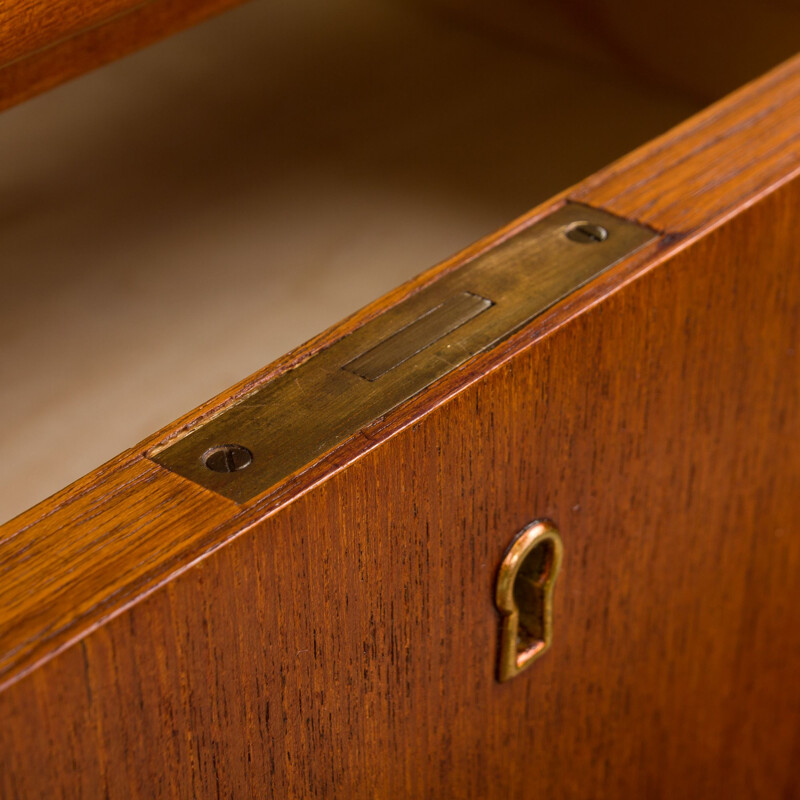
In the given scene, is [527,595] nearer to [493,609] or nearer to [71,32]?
[493,609]

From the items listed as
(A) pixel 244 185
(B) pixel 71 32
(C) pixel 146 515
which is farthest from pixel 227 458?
(A) pixel 244 185

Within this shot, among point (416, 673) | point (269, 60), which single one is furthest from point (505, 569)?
point (269, 60)

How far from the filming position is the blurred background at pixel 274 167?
481 mm

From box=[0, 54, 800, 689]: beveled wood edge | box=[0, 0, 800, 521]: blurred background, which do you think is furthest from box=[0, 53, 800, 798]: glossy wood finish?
box=[0, 0, 800, 521]: blurred background

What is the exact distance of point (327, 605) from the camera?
0.37 m

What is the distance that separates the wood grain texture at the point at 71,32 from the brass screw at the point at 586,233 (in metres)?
0.14

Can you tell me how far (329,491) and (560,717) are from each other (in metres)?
0.20

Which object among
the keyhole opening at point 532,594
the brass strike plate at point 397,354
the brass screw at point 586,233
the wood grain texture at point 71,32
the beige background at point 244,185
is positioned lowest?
the keyhole opening at point 532,594

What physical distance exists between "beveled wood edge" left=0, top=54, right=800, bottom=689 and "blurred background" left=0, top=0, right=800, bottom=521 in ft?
0.27

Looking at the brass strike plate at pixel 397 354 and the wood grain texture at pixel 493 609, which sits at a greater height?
the brass strike plate at pixel 397 354

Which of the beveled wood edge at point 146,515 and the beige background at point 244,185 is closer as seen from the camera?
the beveled wood edge at point 146,515

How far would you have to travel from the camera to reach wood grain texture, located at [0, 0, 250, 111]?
14.4 inches

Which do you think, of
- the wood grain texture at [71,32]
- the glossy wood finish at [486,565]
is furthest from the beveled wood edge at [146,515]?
the wood grain texture at [71,32]

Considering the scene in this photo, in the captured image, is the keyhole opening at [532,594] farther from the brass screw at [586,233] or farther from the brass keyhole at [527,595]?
the brass screw at [586,233]
